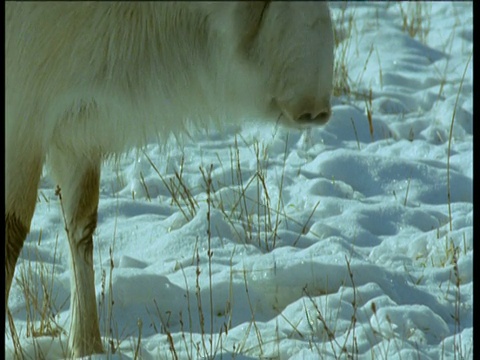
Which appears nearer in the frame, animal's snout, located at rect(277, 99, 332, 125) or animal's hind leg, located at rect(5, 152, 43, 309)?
animal's snout, located at rect(277, 99, 332, 125)

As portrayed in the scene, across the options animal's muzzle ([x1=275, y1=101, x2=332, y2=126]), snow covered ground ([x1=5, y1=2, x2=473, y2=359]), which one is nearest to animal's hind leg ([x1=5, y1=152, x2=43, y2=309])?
snow covered ground ([x1=5, y1=2, x2=473, y2=359])

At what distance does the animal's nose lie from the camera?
3240 mm

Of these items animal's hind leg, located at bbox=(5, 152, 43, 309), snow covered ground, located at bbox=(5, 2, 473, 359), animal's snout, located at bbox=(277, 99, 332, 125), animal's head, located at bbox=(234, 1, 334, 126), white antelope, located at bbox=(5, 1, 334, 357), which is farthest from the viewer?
snow covered ground, located at bbox=(5, 2, 473, 359)

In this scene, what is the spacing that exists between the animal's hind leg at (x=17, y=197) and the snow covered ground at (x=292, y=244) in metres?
0.31

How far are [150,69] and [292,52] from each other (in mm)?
500

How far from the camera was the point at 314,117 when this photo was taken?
10.7 feet

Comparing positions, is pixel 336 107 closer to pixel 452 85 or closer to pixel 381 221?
pixel 452 85

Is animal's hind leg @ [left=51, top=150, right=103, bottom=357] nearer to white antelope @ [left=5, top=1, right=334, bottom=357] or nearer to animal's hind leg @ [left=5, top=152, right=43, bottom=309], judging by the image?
animal's hind leg @ [left=5, top=152, right=43, bottom=309]

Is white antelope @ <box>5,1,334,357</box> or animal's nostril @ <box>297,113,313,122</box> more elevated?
white antelope @ <box>5,1,334,357</box>

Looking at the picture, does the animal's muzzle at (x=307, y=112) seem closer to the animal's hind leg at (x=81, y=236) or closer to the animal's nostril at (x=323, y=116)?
the animal's nostril at (x=323, y=116)

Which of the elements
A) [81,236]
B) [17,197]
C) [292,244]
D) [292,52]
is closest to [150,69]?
[292,52]

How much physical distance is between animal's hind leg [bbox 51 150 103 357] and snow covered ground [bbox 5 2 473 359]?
0.08m

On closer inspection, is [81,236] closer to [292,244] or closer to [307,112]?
[292,244]
